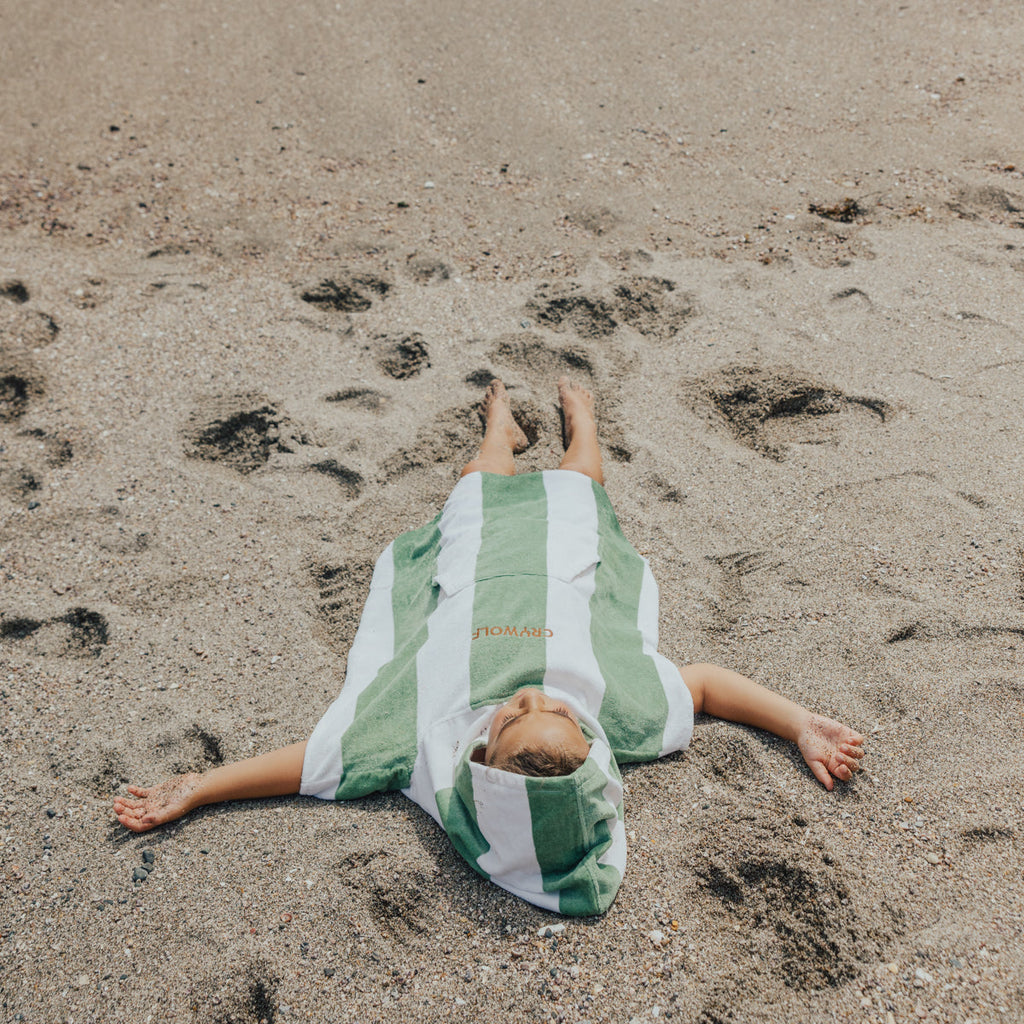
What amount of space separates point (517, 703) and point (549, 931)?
55 centimetres

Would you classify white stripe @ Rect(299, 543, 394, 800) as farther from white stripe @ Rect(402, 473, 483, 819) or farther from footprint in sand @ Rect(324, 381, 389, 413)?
footprint in sand @ Rect(324, 381, 389, 413)

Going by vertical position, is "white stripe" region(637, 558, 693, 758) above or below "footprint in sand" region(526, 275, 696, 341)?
below

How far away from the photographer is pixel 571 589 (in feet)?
8.21

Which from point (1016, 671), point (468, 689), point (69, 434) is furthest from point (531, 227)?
point (1016, 671)

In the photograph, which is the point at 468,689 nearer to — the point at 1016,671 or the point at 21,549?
the point at 1016,671

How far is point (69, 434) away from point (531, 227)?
2354 mm

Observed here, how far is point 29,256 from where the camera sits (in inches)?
154

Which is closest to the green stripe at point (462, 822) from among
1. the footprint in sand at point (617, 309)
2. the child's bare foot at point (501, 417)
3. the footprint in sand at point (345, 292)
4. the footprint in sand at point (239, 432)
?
the child's bare foot at point (501, 417)

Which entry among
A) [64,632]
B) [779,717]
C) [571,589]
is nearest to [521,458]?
[571,589]

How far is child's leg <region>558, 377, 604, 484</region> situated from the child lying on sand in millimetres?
102

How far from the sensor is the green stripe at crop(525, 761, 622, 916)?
1.94m

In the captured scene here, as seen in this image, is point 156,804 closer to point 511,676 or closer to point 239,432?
point 511,676

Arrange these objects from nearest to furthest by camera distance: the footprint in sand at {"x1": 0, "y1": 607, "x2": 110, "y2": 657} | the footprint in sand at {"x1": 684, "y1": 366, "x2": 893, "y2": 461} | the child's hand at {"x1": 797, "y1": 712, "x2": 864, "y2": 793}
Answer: the child's hand at {"x1": 797, "y1": 712, "x2": 864, "y2": 793} → the footprint in sand at {"x1": 0, "y1": 607, "x2": 110, "y2": 657} → the footprint in sand at {"x1": 684, "y1": 366, "x2": 893, "y2": 461}

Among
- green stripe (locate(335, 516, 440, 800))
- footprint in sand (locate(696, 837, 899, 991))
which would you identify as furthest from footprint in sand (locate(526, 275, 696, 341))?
footprint in sand (locate(696, 837, 899, 991))
